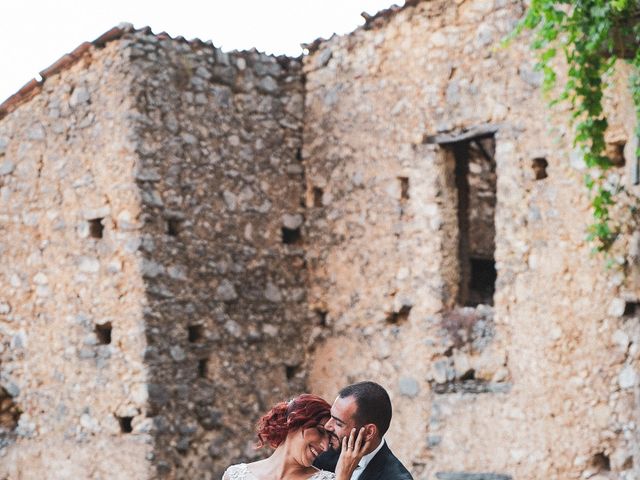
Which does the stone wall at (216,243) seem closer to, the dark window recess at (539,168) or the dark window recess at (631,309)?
the dark window recess at (539,168)

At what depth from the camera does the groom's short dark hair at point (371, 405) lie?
4.82 meters

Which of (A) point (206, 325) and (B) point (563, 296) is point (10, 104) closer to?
(A) point (206, 325)

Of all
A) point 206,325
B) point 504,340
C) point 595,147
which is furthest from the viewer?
point 206,325

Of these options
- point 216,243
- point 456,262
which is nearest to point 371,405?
point 456,262

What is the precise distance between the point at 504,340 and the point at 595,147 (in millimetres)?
1668

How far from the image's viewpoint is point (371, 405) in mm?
4828

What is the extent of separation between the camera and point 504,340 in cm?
920

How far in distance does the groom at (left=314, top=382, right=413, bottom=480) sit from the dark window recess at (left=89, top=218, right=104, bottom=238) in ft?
17.7

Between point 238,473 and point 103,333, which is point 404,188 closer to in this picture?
point 103,333

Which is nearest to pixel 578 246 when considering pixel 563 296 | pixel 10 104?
pixel 563 296

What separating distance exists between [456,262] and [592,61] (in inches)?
82.5

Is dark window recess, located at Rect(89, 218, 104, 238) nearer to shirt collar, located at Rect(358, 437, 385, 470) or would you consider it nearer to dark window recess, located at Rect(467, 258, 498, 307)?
dark window recess, located at Rect(467, 258, 498, 307)

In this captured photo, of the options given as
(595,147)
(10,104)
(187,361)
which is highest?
(10,104)

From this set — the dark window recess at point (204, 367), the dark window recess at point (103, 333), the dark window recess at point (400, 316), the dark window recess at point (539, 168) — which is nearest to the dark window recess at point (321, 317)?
the dark window recess at point (400, 316)
